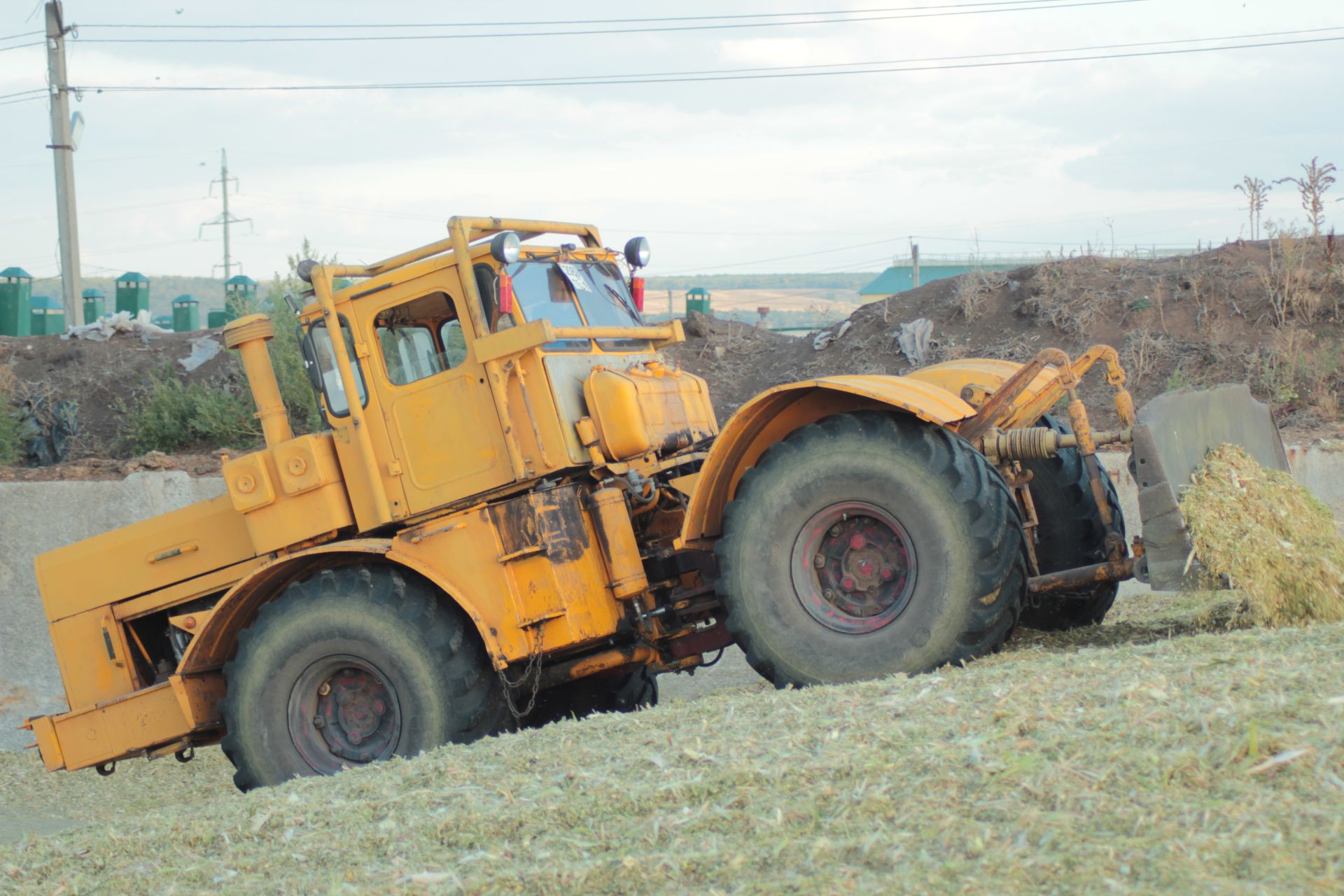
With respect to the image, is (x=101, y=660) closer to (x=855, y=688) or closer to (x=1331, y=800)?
(x=855, y=688)

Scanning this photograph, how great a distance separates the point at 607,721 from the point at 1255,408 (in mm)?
3630

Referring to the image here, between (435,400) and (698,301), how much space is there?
11.0 meters

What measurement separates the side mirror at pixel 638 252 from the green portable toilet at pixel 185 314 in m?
16.4

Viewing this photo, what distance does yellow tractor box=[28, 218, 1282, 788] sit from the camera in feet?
17.3

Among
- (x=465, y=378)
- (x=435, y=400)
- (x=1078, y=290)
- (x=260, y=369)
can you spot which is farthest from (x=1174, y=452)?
(x=1078, y=290)

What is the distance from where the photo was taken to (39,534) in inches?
391

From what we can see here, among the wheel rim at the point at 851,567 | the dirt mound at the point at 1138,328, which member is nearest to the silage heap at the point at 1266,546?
the wheel rim at the point at 851,567

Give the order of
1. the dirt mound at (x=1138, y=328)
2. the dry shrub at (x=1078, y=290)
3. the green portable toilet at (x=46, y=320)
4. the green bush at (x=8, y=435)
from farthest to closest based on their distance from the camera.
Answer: the green portable toilet at (x=46, y=320) < the green bush at (x=8, y=435) < the dry shrub at (x=1078, y=290) < the dirt mound at (x=1138, y=328)

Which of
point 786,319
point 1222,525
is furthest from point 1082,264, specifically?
point 786,319

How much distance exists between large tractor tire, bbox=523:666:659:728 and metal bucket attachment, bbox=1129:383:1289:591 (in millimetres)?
2955

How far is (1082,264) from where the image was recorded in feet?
43.5

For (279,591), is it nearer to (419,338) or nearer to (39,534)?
(419,338)

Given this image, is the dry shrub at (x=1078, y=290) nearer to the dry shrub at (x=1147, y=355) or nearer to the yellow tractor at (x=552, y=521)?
the dry shrub at (x=1147, y=355)

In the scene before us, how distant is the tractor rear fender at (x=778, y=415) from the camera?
17.3 ft
